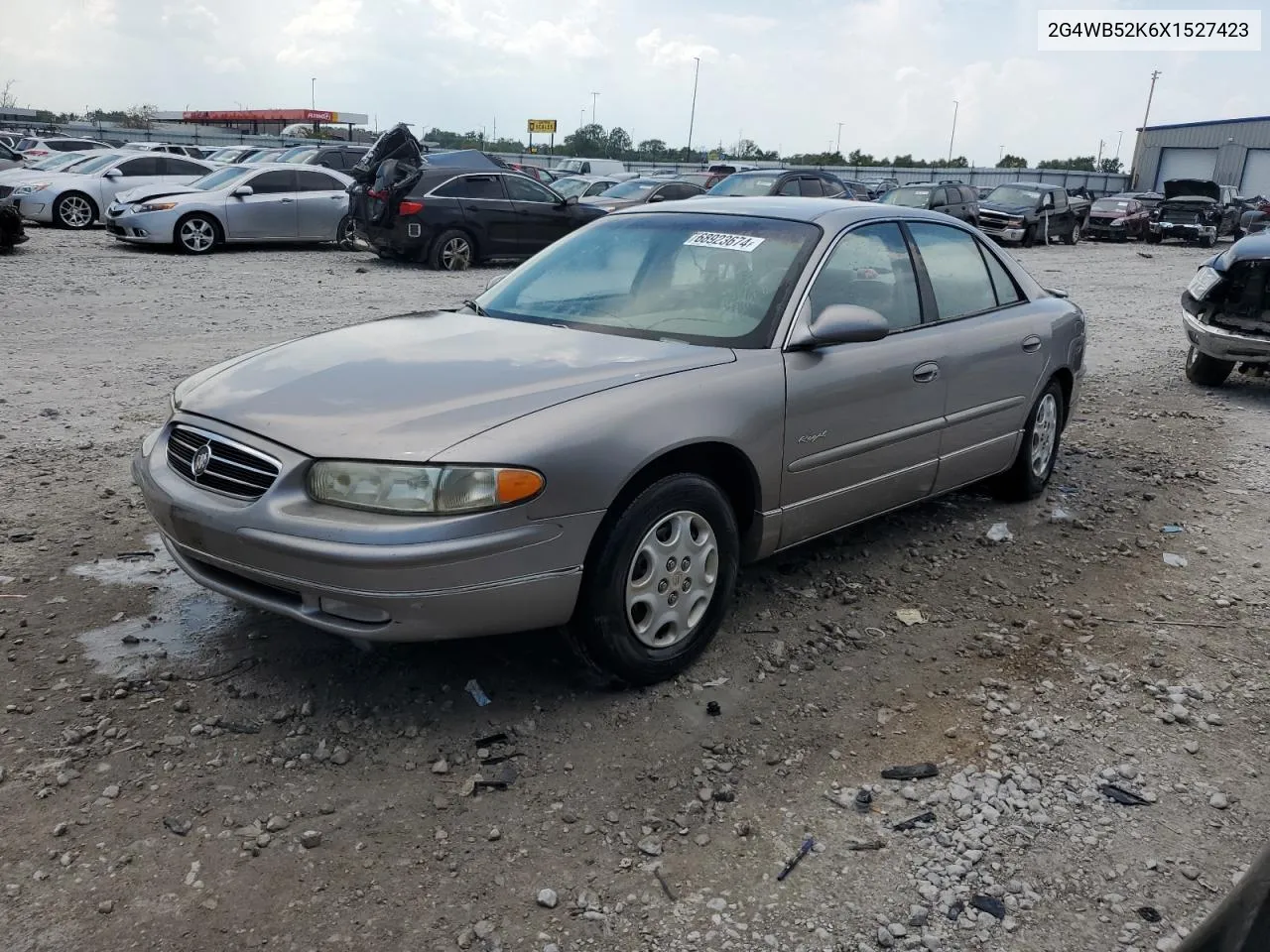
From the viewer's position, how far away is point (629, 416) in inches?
132

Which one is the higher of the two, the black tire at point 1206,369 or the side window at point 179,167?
the side window at point 179,167

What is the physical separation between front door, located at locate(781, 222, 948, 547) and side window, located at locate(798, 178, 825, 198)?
15767mm

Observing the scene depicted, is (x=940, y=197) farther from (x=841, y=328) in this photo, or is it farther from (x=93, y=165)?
(x=841, y=328)

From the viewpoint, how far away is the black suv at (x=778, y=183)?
19.5m

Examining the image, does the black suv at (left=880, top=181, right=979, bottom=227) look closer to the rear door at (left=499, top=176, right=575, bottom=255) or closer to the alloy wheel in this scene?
the rear door at (left=499, top=176, right=575, bottom=255)

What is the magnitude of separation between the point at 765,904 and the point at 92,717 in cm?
212

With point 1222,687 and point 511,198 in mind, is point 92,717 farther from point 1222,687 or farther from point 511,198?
point 511,198

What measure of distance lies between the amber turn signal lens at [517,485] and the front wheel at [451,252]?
13188 millimetres

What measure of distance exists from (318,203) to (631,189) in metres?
7.01

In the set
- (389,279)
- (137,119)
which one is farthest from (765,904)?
(137,119)

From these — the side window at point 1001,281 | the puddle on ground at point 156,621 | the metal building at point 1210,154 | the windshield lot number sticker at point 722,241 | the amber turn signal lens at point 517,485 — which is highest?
the metal building at point 1210,154

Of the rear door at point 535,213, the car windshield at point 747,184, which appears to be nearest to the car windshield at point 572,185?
the car windshield at point 747,184

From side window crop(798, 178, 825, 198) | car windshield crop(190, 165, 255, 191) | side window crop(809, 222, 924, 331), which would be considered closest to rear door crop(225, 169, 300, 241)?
car windshield crop(190, 165, 255, 191)

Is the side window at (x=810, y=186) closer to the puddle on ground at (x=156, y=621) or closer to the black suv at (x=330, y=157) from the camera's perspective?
the black suv at (x=330, y=157)
